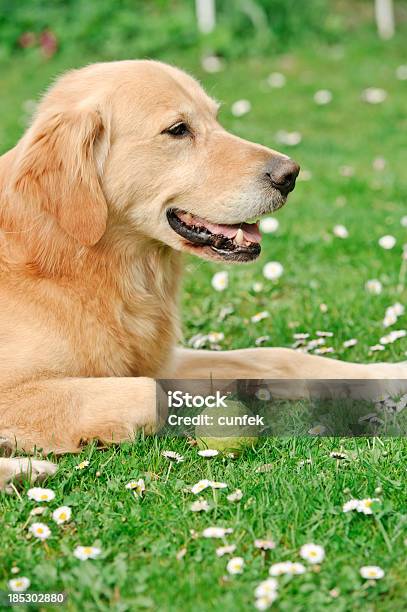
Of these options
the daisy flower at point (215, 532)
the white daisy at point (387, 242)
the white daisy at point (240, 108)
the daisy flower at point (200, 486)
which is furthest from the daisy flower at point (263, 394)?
the white daisy at point (240, 108)

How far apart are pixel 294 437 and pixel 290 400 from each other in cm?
46

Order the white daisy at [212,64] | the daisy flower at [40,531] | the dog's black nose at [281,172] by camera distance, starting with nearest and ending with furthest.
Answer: the daisy flower at [40,531] → the dog's black nose at [281,172] → the white daisy at [212,64]

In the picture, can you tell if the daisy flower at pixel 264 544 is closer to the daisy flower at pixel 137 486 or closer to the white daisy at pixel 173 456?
the daisy flower at pixel 137 486

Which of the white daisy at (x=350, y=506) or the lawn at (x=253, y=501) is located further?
the white daisy at (x=350, y=506)

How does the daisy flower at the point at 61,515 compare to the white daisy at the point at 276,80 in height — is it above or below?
above

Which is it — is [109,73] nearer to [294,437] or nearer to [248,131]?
[294,437]

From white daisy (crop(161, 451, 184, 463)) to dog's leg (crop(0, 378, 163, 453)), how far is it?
0.15 metres

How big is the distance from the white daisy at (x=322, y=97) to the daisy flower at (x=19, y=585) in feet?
24.1

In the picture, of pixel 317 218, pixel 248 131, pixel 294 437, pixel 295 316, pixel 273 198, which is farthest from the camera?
pixel 248 131

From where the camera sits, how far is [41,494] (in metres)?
2.91

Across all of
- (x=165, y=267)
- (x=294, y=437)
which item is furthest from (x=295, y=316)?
(x=294, y=437)

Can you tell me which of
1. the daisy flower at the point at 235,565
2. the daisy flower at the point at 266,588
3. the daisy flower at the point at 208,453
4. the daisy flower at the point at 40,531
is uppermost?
the daisy flower at the point at 266,588

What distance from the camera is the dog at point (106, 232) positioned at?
3330 millimetres

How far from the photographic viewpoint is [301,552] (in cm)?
253
